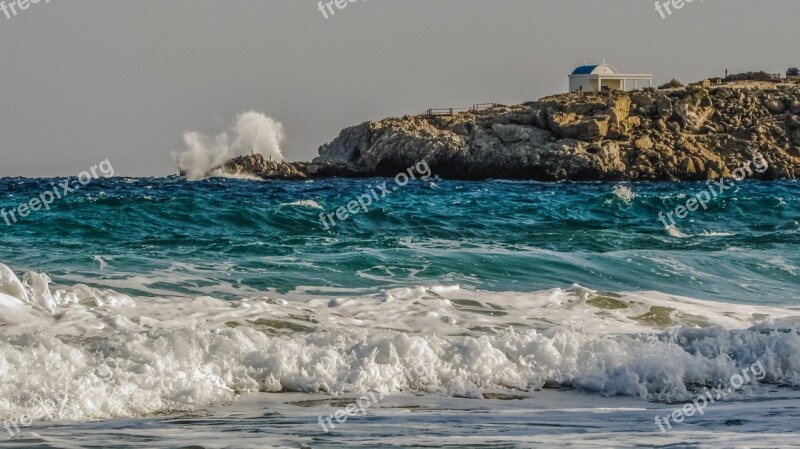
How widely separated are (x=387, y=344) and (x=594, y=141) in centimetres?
5946

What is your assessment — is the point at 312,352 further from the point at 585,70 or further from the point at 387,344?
the point at 585,70

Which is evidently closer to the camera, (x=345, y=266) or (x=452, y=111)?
(x=345, y=266)

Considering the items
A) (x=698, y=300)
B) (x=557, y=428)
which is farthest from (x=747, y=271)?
(x=557, y=428)

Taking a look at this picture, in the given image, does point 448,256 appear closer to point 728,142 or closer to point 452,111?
point 728,142

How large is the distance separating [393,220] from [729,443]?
16.7m

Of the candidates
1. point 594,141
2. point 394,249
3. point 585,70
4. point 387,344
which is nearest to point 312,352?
point 387,344

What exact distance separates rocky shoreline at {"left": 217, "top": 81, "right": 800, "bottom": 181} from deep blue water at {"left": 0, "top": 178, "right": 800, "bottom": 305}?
124 feet

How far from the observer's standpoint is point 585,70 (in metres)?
84.6

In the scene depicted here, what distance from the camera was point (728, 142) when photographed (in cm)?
6875

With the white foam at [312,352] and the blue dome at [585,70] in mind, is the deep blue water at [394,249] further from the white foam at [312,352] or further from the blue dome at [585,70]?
the blue dome at [585,70]

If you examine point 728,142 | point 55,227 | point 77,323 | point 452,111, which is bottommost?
point 77,323

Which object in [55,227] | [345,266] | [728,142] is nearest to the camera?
[345,266]

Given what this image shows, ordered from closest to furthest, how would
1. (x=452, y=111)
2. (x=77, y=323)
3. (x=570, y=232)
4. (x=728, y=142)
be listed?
1. (x=77, y=323)
2. (x=570, y=232)
3. (x=728, y=142)
4. (x=452, y=111)

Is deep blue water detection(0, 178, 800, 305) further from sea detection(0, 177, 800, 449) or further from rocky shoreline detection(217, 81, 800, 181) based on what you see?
rocky shoreline detection(217, 81, 800, 181)
